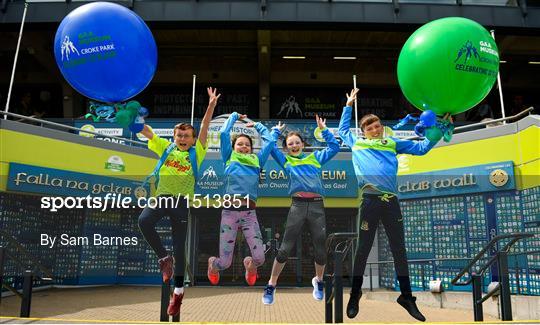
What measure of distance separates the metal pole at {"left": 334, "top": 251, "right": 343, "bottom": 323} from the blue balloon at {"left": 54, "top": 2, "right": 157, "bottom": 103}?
9.44ft

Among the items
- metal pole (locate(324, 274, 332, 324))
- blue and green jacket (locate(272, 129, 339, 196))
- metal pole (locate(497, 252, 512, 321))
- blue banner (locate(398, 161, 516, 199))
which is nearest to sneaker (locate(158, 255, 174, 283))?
blue and green jacket (locate(272, 129, 339, 196))

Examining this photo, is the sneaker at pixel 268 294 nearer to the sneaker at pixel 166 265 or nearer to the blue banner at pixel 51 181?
the sneaker at pixel 166 265

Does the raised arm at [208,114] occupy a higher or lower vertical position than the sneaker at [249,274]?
higher

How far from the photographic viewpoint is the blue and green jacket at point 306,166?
4.70 meters

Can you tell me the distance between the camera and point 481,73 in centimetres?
414

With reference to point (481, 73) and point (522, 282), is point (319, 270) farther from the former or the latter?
point (522, 282)

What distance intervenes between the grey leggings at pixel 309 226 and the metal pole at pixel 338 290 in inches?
20.0

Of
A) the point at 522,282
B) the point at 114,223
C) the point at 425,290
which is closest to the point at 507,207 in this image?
the point at 522,282

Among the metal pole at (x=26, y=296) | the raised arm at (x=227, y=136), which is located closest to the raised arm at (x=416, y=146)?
the raised arm at (x=227, y=136)

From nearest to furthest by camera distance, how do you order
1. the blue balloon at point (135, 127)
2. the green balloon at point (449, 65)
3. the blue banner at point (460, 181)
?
the green balloon at point (449, 65), the blue balloon at point (135, 127), the blue banner at point (460, 181)

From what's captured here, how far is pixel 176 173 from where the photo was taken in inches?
184

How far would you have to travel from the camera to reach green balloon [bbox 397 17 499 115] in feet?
13.4

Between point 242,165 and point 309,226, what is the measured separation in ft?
3.09

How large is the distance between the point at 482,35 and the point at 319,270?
2776mm
